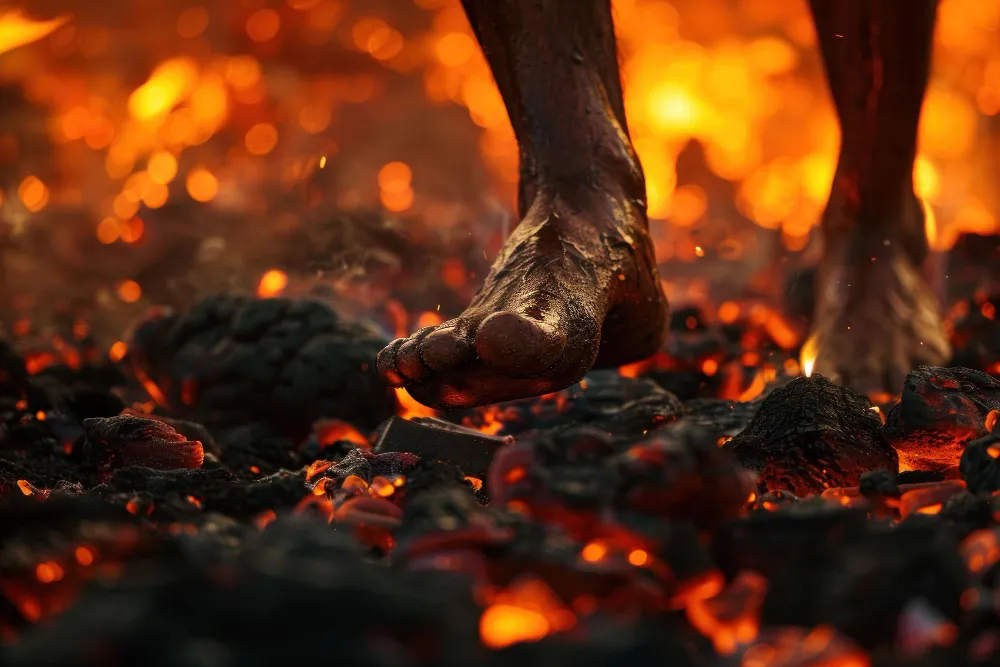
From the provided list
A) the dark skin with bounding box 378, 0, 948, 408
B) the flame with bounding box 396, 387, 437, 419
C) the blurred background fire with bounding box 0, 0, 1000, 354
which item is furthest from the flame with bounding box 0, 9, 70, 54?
the dark skin with bounding box 378, 0, 948, 408

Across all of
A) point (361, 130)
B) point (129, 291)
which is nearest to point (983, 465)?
point (129, 291)

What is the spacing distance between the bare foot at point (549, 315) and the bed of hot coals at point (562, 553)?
168 millimetres

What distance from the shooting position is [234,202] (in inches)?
203

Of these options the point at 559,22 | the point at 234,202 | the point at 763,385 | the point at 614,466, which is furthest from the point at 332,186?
the point at 614,466

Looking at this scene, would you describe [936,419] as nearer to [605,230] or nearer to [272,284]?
[605,230]

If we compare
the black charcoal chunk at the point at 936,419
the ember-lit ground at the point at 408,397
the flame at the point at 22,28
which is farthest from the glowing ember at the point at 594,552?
the flame at the point at 22,28

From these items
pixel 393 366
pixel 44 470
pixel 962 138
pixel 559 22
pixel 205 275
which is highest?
pixel 559 22

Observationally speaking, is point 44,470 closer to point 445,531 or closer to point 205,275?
point 445,531

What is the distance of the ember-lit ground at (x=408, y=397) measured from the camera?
786 millimetres

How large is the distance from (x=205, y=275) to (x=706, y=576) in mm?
3800

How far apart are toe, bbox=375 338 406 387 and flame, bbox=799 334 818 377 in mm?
1330

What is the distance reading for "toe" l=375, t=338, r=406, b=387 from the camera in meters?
1.56

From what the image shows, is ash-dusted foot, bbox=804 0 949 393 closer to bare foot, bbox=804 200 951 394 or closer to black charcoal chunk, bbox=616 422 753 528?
bare foot, bbox=804 200 951 394

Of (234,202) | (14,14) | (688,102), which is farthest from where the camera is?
(688,102)
